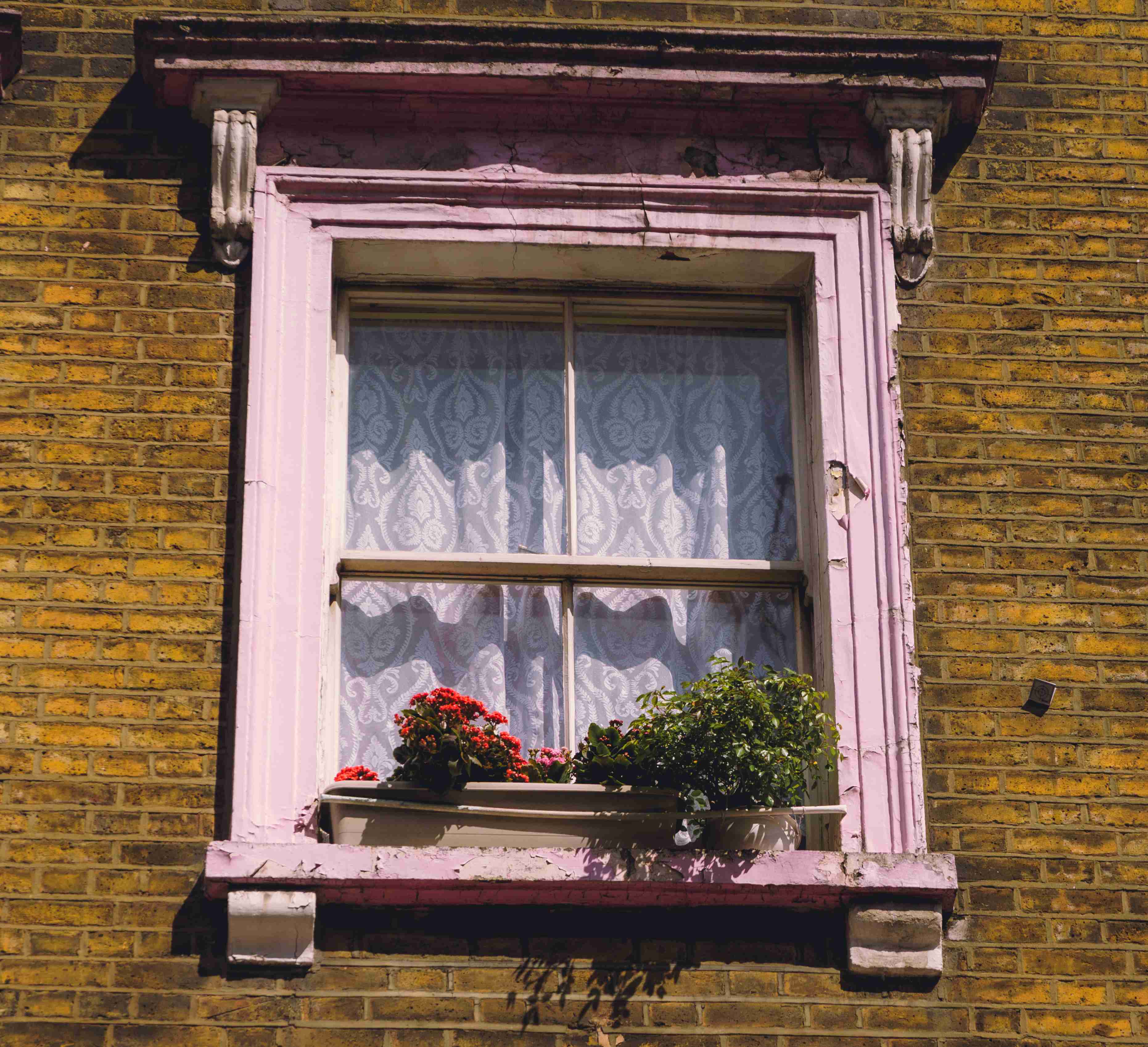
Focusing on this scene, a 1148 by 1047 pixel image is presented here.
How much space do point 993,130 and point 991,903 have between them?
2477mm

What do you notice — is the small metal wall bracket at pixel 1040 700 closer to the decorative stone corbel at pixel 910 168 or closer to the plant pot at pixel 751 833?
the plant pot at pixel 751 833

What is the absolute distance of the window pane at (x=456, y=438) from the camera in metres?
5.72

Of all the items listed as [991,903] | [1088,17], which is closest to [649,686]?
[991,903]

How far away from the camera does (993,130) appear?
19.8 feet

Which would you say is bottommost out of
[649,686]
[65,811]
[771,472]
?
[65,811]

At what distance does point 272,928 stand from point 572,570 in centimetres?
142

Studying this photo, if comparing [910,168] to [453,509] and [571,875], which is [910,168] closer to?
[453,509]

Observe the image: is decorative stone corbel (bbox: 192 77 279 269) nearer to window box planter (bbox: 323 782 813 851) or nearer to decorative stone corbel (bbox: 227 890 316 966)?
window box planter (bbox: 323 782 813 851)

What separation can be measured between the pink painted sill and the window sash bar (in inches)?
37.4

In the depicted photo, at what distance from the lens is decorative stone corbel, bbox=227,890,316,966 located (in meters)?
4.86

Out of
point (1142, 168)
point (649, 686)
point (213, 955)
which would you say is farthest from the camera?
point (1142, 168)

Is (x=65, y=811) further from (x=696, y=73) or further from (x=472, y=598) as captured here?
(x=696, y=73)

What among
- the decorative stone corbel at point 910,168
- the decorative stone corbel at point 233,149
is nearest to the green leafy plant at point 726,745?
the decorative stone corbel at point 910,168

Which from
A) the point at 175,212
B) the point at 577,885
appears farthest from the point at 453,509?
the point at 577,885
